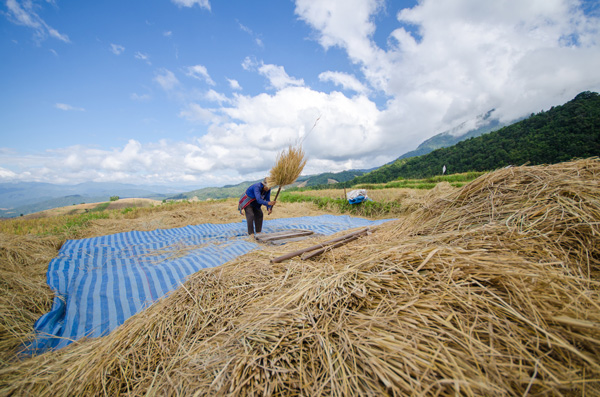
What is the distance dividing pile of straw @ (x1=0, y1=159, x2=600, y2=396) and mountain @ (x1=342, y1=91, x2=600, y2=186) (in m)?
29.3

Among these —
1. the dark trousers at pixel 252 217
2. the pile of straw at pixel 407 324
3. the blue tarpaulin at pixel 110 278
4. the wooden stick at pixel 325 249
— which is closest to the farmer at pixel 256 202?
the dark trousers at pixel 252 217

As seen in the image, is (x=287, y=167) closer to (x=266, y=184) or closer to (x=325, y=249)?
(x=266, y=184)

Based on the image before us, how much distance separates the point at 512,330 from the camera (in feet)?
2.92

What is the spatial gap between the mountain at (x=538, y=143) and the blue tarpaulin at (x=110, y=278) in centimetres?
3090

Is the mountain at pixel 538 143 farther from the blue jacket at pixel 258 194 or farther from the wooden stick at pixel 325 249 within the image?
the wooden stick at pixel 325 249

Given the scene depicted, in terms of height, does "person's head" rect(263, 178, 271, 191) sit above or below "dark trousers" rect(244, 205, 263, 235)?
above

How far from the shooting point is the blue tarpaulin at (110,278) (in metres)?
2.44

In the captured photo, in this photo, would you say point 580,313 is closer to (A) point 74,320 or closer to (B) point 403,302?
(B) point 403,302

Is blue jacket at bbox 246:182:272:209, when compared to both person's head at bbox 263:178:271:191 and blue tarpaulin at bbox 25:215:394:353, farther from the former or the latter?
blue tarpaulin at bbox 25:215:394:353

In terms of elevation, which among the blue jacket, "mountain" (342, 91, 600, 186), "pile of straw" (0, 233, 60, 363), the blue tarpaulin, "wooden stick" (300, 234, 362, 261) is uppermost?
"mountain" (342, 91, 600, 186)

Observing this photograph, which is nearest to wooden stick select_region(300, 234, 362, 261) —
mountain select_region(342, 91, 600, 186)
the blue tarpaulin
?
the blue tarpaulin

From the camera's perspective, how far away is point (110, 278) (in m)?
3.28

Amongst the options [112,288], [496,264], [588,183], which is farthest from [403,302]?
[112,288]

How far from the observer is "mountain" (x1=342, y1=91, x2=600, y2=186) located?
82.8 ft
